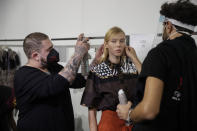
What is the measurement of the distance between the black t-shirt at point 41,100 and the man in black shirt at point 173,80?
54cm

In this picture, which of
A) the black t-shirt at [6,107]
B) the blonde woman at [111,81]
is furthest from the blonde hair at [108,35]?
the black t-shirt at [6,107]

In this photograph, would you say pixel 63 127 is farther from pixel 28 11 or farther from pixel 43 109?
pixel 28 11

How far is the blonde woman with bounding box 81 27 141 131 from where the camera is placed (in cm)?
127

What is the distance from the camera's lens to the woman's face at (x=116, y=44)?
52.8 inches

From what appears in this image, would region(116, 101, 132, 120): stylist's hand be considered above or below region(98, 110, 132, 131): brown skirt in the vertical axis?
above

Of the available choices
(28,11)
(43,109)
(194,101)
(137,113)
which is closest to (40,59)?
(43,109)

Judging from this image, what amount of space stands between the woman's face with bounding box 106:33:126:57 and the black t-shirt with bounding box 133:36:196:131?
1.80ft

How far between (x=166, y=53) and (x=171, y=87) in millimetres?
136

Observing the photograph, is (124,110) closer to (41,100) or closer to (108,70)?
(108,70)

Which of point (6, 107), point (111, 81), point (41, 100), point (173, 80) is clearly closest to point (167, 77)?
point (173, 80)

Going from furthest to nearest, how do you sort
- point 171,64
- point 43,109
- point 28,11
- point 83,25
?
point 28,11 → point 83,25 → point 43,109 → point 171,64

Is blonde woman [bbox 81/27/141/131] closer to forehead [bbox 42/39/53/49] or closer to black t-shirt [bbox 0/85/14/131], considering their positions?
forehead [bbox 42/39/53/49]

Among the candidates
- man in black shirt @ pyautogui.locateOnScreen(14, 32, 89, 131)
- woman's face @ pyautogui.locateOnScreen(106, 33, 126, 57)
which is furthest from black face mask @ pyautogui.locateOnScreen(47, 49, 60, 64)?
woman's face @ pyautogui.locateOnScreen(106, 33, 126, 57)

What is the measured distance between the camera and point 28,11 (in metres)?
2.39
